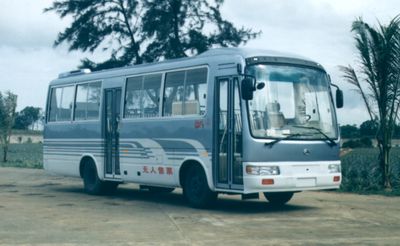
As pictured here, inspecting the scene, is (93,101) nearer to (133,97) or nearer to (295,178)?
(133,97)

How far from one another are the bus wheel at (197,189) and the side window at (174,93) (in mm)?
1338

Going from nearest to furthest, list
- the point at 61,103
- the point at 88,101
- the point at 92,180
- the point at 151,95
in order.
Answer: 1. the point at 151,95
2. the point at 92,180
3. the point at 88,101
4. the point at 61,103

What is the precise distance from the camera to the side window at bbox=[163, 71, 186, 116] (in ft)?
49.0

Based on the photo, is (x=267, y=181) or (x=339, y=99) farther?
(x=339, y=99)

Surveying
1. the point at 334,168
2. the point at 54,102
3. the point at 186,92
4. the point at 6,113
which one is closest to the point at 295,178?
the point at 334,168

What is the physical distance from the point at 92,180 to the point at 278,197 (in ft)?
17.7

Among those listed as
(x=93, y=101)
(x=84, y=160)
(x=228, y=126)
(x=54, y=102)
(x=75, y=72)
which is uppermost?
(x=75, y=72)

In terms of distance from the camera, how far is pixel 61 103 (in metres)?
19.8

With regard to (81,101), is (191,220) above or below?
below

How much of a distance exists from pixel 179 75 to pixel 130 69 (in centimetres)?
231

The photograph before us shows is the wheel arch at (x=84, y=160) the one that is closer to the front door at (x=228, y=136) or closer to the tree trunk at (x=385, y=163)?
the front door at (x=228, y=136)

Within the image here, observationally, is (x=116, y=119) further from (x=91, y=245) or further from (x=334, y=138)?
(x=91, y=245)

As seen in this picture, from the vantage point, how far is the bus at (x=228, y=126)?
13.1m

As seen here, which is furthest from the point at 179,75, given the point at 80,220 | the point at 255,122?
the point at 80,220
